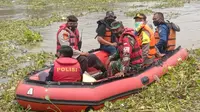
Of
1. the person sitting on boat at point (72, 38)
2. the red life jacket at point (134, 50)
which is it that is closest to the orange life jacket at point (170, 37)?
the red life jacket at point (134, 50)

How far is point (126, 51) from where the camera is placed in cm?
720

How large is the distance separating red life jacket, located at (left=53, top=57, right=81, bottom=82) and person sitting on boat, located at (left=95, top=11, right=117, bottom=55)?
2409 mm

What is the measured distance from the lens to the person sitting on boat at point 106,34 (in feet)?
29.8

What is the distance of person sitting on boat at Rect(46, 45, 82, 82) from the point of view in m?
6.66

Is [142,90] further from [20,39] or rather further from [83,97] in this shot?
[20,39]

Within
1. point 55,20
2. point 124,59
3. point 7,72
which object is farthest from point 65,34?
point 55,20

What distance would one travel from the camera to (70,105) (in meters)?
6.55

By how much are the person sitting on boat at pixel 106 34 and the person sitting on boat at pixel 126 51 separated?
1.28 metres

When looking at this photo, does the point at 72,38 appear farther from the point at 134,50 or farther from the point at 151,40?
the point at 151,40

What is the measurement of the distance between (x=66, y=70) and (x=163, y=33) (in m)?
3.34

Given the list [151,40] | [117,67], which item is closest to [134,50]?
[117,67]

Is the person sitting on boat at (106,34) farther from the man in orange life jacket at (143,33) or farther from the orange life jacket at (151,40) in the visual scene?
the man in orange life jacket at (143,33)

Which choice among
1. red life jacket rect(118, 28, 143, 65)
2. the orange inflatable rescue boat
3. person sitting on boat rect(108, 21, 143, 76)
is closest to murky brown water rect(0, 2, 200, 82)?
the orange inflatable rescue boat

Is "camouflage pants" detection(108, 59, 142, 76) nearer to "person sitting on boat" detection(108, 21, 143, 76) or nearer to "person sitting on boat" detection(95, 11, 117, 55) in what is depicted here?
"person sitting on boat" detection(108, 21, 143, 76)
